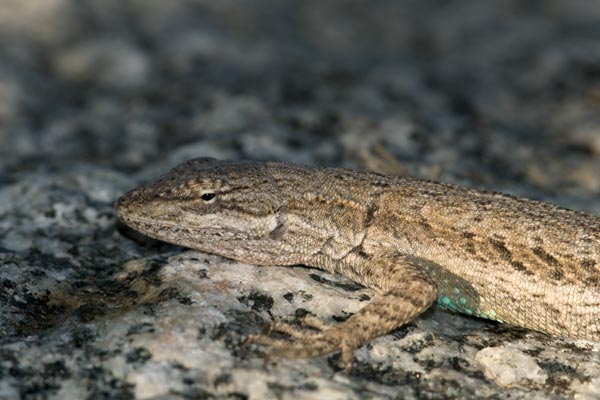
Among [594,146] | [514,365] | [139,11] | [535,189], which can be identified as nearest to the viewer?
[514,365]

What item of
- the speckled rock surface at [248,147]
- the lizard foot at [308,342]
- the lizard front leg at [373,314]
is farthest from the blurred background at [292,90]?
the lizard foot at [308,342]

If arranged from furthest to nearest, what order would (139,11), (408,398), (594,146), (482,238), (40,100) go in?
(139,11) → (40,100) → (594,146) → (482,238) → (408,398)

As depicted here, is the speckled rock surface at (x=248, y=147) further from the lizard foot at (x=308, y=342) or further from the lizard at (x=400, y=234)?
the lizard at (x=400, y=234)

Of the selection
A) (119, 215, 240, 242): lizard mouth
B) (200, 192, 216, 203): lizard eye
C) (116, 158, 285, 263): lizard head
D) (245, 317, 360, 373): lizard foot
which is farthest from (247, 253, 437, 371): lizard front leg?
(200, 192, 216, 203): lizard eye

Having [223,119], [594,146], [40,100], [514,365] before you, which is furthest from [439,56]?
[514,365]

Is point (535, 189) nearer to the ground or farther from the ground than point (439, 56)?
nearer to the ground

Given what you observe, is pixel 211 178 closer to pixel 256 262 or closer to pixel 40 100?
pixel 256 262

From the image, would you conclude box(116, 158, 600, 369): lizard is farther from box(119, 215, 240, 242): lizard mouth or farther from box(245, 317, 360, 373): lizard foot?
box(245, 317, 360, 373): lizard foot

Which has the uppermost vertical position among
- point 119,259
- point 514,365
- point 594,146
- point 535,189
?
point 594,146
